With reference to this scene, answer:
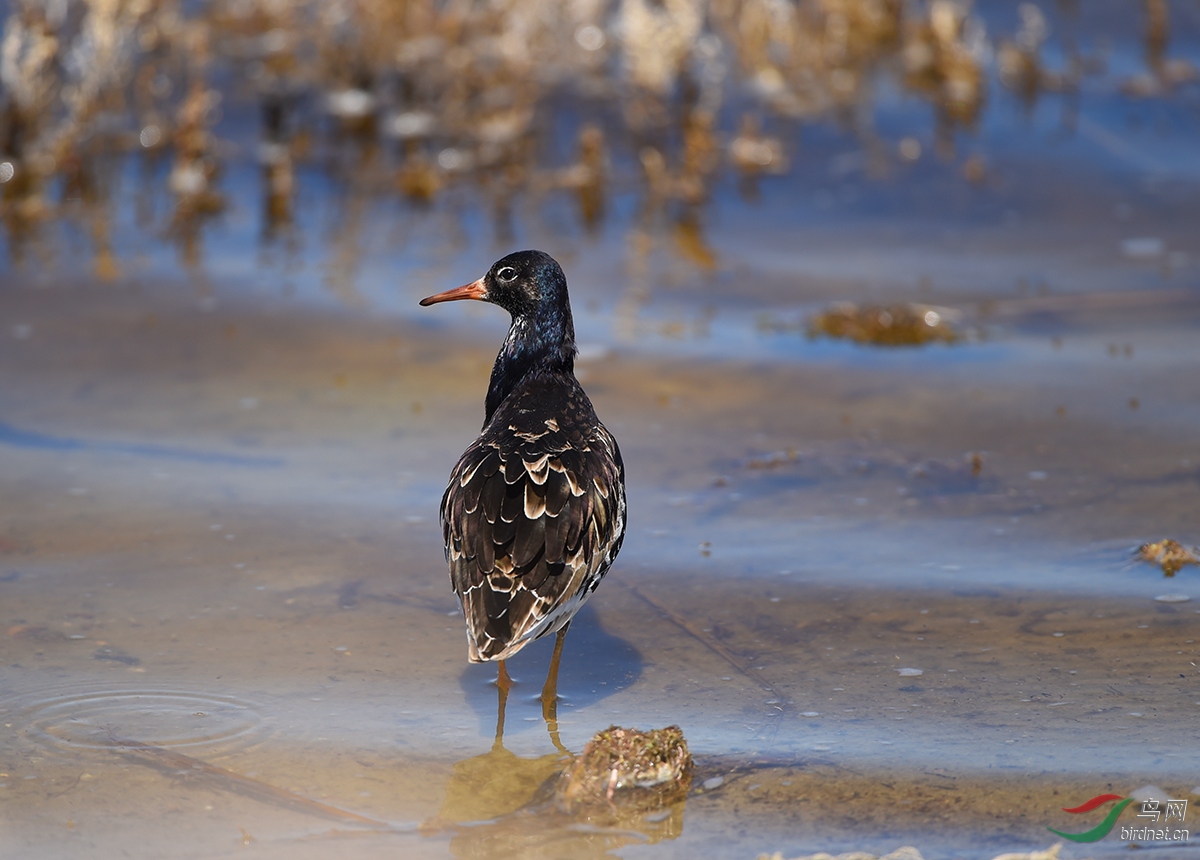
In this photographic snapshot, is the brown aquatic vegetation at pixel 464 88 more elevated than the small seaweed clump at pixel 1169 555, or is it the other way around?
the brown aquatic vegetation at pixel 464 88

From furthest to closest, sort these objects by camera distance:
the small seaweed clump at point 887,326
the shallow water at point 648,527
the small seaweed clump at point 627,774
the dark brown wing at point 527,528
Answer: the small seaweed clump at point 887,326 → the dark brown wing at point 527,528 → the shallow water at point 648,527 → the small seaweed clump at point 627,774

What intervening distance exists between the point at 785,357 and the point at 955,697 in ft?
12.6

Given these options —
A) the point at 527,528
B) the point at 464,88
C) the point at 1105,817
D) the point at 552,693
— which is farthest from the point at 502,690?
the point at 464,88

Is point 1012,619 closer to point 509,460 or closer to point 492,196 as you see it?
point 509,460

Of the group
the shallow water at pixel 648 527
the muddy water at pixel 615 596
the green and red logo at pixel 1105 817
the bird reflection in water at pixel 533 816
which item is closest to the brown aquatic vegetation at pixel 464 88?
the shallow water at pixel 648 527

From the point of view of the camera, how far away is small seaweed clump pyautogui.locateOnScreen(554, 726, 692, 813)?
14.3 feet

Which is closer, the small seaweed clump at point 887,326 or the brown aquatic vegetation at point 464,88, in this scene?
the small seaweed clump at point 887,326

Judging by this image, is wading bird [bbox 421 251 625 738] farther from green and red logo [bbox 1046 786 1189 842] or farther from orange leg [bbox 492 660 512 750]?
green and red logo [bbox 1046 786 1189 842]

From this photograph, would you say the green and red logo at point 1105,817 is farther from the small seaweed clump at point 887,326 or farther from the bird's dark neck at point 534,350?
the small seaweed clump at point 887,326

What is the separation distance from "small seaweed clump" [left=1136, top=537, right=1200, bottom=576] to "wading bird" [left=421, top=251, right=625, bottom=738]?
2331 mm

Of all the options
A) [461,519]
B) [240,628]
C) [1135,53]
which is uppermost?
[1135,53]

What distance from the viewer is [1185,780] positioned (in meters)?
4.45

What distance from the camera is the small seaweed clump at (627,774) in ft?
14.3

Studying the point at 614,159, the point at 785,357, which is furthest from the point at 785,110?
the point at 785,357
